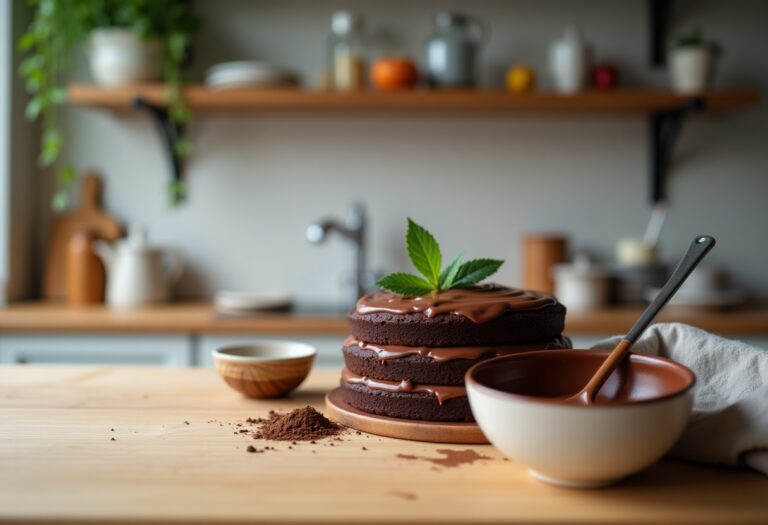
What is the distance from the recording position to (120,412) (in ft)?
3.26

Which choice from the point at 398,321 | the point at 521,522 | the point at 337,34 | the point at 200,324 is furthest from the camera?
the point at 337,34

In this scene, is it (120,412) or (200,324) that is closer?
(120,412)

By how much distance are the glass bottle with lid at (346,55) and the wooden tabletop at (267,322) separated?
829 millimetres

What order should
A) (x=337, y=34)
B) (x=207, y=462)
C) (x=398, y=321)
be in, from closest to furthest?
(x=207, y=462) → (x=398, y=321) → (x=337, y=34)

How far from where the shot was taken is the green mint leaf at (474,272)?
3.16 ft

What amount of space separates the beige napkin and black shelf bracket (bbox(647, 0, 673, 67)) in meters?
1.95

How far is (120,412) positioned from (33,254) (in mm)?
1976

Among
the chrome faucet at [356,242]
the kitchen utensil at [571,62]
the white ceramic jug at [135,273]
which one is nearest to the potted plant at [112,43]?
the white ceramic jug at [135,273]

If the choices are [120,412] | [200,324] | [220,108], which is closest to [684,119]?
[220,108]

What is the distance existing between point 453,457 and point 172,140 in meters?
2.15

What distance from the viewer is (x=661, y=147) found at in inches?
103

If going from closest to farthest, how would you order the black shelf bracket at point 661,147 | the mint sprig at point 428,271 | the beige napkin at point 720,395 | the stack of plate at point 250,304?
1. the beige napkin at point 720,395
2. the mint sprig at point 428,271
3. the stack of plate at point 250,304
4. the black shelf bracket at point 661,147

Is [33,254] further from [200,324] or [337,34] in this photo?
[337,34]

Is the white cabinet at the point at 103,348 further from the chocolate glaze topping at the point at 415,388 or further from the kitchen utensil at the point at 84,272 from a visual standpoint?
the chocolate glaze topping at the point at 415,388
